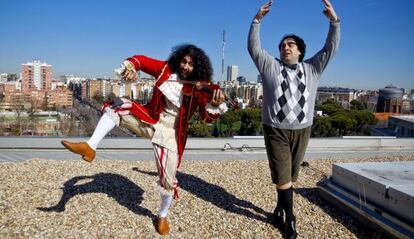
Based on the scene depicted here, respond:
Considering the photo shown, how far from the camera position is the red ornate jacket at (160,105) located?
263 cm

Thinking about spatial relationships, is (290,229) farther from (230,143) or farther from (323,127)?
(323,127)

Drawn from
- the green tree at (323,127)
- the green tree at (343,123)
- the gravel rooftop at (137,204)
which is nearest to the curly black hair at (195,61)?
the gravel rooftop at (137,204)

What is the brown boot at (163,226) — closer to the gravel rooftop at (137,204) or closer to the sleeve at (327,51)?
the gravel rooftop at (137,204)

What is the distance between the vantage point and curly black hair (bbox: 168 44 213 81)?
109 inches

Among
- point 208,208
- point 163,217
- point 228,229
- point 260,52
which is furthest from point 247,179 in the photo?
point 260,52

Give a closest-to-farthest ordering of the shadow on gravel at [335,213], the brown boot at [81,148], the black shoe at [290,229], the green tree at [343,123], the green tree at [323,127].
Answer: the brown boot at [81,148] < the black shoe at [290,229] < the shadow on gravel at [335,213] < the green tree at [323,127] < the green tree at [343,123]

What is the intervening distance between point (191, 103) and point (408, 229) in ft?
6.66

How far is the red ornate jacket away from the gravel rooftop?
0.80 metres

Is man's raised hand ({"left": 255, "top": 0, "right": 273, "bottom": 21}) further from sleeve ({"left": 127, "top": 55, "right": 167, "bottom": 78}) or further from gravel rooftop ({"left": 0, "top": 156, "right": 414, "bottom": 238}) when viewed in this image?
gravel rooftop ({"left": 0, "top": 156, "right": 414, "bottom": 238})

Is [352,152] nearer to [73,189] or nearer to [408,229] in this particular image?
[408,229]

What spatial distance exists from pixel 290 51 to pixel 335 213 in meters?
1.79

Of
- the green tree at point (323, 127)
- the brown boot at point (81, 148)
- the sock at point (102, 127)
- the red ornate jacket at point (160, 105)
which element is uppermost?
the red ornate jacket at point (160, 105)

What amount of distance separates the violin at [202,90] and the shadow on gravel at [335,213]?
165cm

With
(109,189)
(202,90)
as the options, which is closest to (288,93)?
(202,90)
